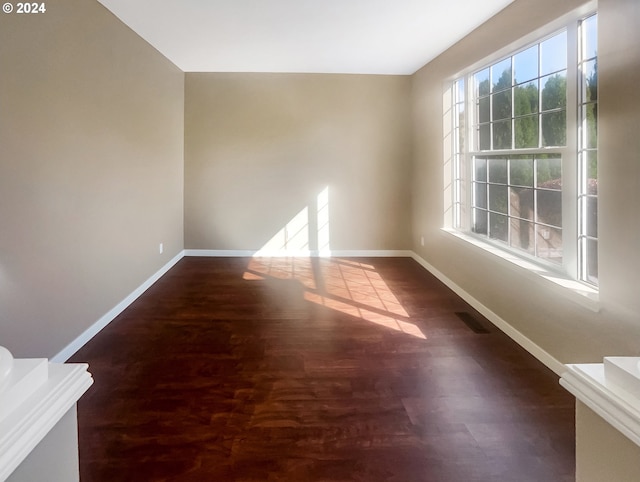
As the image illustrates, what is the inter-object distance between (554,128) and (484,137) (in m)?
1.26

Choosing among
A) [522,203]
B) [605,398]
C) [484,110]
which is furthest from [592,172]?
[605,398]

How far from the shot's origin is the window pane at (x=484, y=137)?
14.0ft

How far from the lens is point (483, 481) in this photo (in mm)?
1863

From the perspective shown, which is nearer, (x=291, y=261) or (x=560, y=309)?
(x=560, y=309)

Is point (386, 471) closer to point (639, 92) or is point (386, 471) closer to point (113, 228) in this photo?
point (639, 92)

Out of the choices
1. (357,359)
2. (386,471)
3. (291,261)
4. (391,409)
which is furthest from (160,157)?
(386,471)

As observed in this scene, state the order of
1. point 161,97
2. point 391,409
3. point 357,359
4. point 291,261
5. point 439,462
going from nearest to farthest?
→ point 439,462
point 391,409
point 357,359
point 161,97
point 291,261

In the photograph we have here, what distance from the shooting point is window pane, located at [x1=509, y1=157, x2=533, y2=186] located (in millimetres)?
3474

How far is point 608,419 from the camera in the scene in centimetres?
80

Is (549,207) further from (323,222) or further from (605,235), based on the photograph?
(323,222)

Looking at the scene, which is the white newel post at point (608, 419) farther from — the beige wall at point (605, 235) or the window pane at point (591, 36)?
the window pane at point (591, 36)

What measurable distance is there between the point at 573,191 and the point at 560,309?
2.43ft

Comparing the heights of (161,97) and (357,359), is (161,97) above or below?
above

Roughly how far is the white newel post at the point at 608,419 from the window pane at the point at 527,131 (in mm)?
2868
